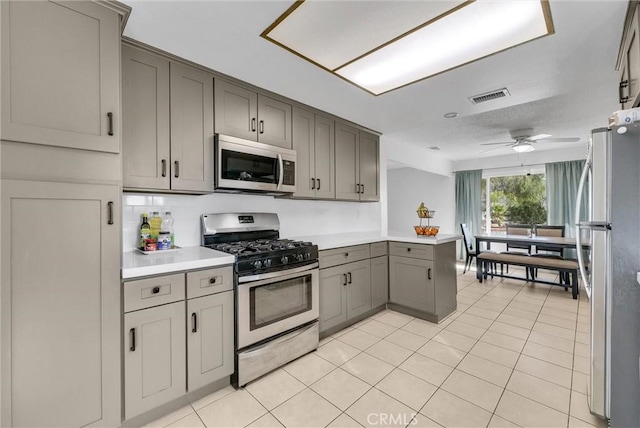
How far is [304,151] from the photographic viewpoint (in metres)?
2.93

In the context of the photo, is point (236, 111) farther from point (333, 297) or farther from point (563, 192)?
point (563, 192)

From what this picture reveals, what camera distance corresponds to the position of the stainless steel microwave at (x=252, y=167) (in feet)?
7.25

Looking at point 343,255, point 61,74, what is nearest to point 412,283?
point 343,255

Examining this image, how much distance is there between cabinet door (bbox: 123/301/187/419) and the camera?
155 centimetres

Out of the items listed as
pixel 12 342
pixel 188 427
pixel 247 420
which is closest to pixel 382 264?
pixel 247 420

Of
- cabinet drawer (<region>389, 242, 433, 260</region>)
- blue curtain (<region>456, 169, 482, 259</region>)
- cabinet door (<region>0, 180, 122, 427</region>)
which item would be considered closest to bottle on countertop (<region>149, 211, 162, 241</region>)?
cabinet door (<region>0, 180, 122, 427</region>)

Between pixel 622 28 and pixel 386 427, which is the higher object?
pixel 622 28

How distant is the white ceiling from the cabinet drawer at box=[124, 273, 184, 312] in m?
1.53

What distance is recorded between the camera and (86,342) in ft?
4.62

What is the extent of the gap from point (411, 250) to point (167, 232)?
256 cm

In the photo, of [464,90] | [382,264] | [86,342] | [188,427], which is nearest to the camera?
[86,342]

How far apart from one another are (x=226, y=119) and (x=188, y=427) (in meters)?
2.15

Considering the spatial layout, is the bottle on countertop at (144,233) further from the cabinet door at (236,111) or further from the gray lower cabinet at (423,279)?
the gray lower cabinet at (423,279)

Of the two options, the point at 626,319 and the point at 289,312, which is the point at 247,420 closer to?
the point at 289,312
